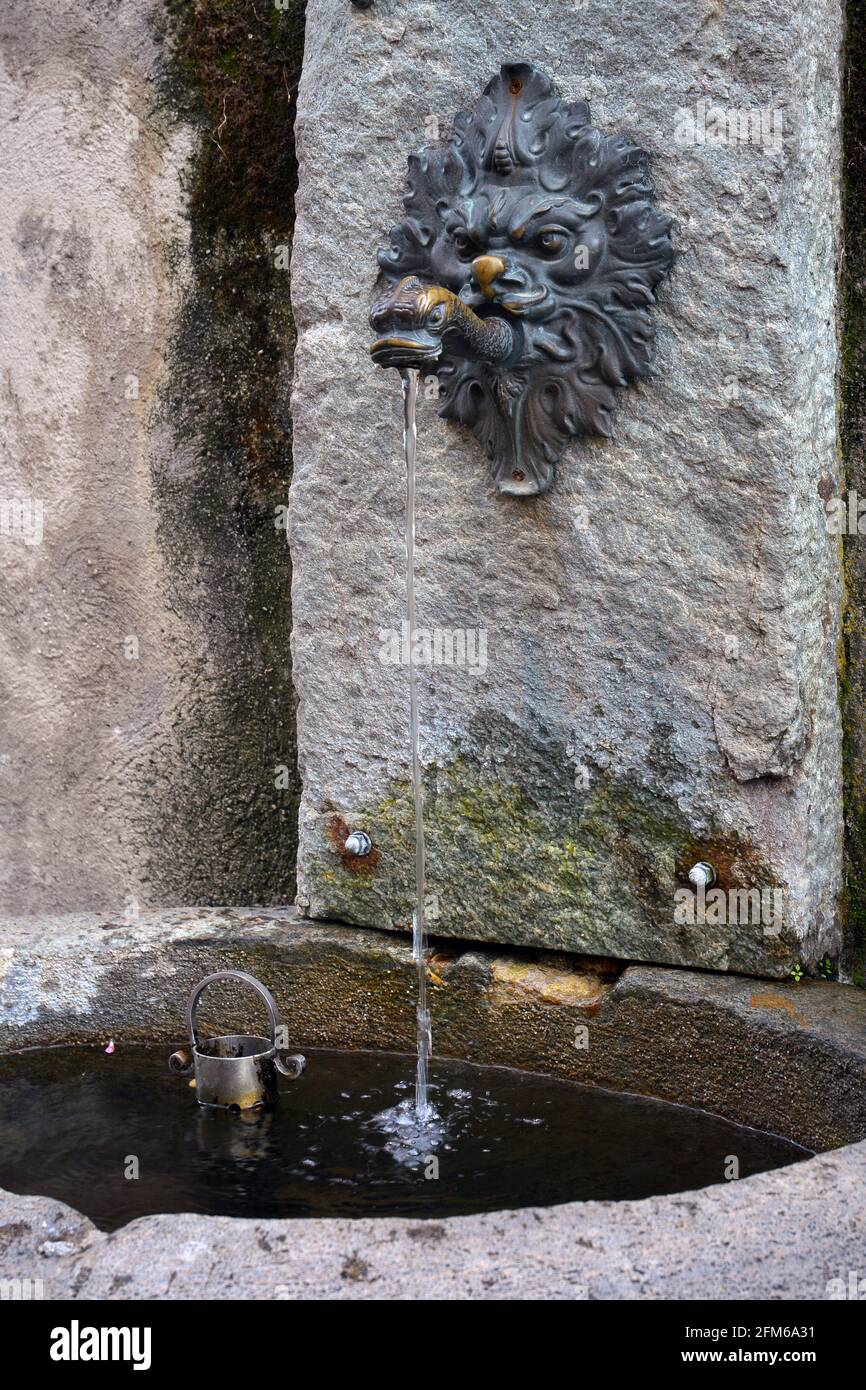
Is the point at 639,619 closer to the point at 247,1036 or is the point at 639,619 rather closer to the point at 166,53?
the point at 247,1036

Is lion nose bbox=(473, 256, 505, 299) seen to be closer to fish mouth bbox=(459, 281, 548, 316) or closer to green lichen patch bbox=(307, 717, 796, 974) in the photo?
fish mouth bbox=(459, 281, 548, 316)

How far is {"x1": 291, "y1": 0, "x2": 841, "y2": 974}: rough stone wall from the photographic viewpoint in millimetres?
2443

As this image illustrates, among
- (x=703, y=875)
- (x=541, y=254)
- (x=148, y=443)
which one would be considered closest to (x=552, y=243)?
(x=541, y=254)

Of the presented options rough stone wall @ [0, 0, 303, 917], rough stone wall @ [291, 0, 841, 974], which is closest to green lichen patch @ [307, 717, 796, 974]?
rough stone wall @ [291, 0, 841, 974]

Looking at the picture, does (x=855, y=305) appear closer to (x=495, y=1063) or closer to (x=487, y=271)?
(x=487, y=271)

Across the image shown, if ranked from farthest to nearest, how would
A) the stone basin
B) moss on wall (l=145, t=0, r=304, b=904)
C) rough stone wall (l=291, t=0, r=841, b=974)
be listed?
moss on wall (l=145, t=0, r=304, b=904) → rough stone wall (l=291, t=0, r=841, b=974) → the stone basin

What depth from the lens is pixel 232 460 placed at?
11.1 ft

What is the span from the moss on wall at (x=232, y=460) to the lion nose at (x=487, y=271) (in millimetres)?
860

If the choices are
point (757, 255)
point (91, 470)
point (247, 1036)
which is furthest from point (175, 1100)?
point (757, 255)

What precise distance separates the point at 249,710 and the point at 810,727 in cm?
137

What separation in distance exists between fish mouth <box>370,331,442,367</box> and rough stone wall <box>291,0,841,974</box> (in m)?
0.44

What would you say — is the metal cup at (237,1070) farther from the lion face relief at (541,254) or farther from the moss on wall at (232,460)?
the lion face relief at (541,254)

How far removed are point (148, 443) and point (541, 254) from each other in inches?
48.5

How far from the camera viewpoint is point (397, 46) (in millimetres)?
2680
